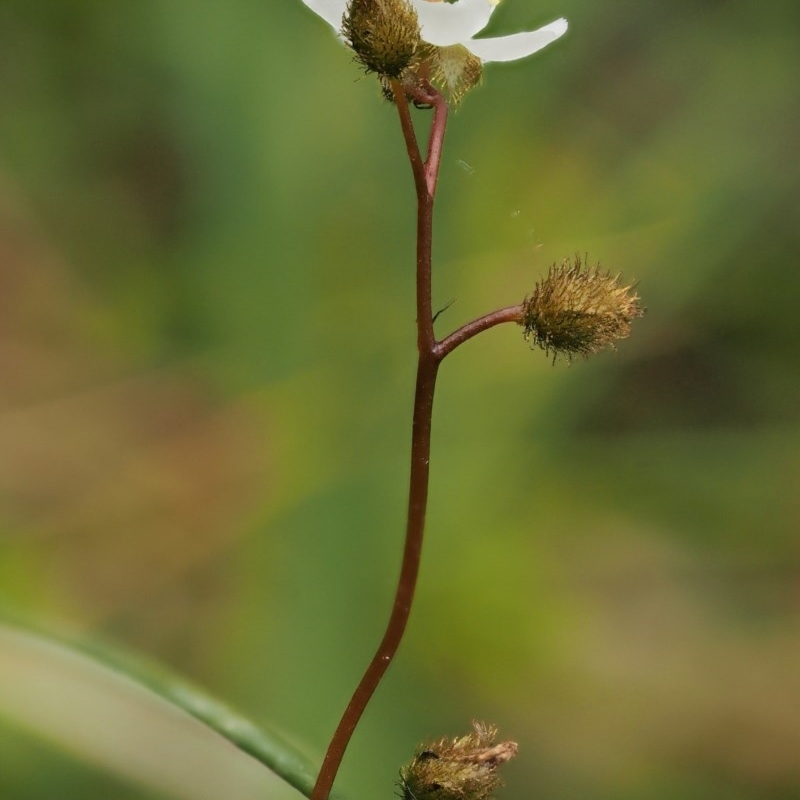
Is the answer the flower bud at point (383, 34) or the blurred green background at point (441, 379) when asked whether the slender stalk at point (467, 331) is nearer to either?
the flower bud at point (383, 34)

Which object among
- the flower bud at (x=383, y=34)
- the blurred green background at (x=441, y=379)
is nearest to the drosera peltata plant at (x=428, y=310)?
the flower bud at (x=383, y=34)

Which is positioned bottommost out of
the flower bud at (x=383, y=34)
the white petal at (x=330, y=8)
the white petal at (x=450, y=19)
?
the flower bud at (x=383, y=34)

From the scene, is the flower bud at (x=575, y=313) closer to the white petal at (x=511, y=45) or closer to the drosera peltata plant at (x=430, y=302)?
the drosera peltata plant at (x=430, y=302)

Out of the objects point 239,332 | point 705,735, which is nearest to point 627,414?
point 705,735

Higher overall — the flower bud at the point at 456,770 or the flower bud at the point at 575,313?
the flower bud at the point at 575,313

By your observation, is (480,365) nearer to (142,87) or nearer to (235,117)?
(235,117)

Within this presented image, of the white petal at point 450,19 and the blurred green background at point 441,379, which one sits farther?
the blurred green background at point 441,379

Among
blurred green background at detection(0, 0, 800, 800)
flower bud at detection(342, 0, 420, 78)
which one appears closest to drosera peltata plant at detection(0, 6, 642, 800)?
flower bud at detection(342, 0, 420, 78)

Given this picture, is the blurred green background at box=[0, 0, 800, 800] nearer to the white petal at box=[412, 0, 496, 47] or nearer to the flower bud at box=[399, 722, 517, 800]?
the flower bud at box=[399, 722, 517, 800]
